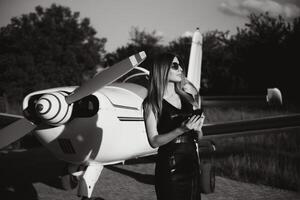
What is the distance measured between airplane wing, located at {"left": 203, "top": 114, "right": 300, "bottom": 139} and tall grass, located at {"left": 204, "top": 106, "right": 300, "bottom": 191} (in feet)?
2.38

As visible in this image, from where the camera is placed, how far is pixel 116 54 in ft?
151

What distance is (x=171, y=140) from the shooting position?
6.00 ft

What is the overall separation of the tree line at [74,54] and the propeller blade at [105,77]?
14286 mm

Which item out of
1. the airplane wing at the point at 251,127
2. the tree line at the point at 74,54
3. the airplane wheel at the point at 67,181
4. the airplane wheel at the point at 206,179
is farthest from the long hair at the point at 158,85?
the tree line at the point at 74,54

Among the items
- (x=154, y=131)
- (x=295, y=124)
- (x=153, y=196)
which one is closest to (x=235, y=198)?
(x=153, y=196)

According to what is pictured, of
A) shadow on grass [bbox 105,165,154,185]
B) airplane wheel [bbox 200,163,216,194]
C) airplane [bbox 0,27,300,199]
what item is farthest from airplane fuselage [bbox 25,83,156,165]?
shadow on grass [bbox 105,165,154,185]

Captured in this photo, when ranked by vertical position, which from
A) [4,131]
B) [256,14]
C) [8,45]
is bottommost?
[4,131]

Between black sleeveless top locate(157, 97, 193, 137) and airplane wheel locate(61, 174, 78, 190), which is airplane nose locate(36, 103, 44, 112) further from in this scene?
airplane wheel locate(61, 174, 78, 190)

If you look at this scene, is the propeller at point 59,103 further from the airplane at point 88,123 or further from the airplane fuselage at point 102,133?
the airplane fuselage at point 102,133

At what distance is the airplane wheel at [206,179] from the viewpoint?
411 cm

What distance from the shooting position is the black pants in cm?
187

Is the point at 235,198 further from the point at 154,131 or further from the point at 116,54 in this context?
the point at 116,54

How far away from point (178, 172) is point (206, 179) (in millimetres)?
2409

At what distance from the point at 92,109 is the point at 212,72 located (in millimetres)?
33376
